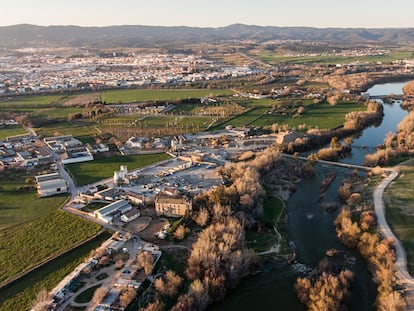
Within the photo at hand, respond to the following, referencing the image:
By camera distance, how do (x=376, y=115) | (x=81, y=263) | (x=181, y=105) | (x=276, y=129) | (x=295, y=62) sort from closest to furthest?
(x=81, y=263) → (x=276, y=129) → (x=376, y=115) → (x=181, y=105) → (x=295, y=62)

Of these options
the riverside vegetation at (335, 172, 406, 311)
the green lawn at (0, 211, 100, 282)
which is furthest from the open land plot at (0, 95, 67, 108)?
the riverside vegetation at (335, 172, 406, 311)

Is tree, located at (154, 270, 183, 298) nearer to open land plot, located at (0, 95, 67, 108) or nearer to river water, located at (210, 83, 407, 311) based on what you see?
river water, located at (210, 83, 407, 311)

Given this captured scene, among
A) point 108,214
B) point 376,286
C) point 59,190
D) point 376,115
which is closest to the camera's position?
point 376,286

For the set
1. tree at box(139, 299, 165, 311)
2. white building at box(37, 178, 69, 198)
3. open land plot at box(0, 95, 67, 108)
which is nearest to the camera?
tree at box(139, 299, 165, 311)

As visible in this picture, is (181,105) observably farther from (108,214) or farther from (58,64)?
(58,64)

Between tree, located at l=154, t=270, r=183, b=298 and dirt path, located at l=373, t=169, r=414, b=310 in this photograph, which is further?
tree, located at l=154, t=270, r=183, b=298

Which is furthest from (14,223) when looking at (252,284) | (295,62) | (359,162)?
(295,62)

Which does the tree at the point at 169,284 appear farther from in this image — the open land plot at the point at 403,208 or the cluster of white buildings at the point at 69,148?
the cluster of white buildings at the point at 69,148

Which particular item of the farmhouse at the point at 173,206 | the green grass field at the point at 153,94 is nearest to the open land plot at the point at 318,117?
the green grass field at the point at 153,94
